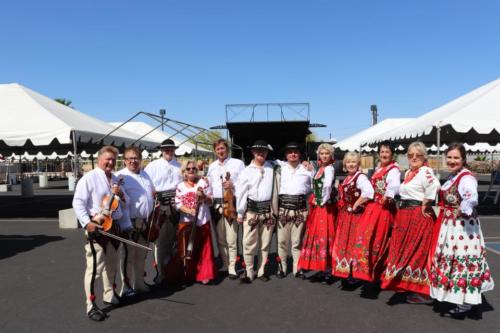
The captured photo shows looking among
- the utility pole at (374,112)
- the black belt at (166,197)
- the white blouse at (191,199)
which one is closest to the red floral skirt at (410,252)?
the white blouse at (191,199)

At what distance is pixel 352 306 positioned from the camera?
3.70m

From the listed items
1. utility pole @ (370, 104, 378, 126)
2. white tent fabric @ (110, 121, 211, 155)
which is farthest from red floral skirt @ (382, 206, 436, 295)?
utility pole @ (370, 104, 378, 126)

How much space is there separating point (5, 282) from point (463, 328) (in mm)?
4892

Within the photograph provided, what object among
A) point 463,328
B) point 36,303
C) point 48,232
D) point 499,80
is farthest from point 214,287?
point 499,80

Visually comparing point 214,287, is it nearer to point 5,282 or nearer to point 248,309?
point 248,309

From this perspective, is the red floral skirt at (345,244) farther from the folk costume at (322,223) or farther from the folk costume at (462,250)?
the folk costume at (462,250)

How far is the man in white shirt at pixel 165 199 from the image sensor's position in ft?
14.6

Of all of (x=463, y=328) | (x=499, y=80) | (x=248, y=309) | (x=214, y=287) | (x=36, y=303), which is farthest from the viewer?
(x=499, y=80)

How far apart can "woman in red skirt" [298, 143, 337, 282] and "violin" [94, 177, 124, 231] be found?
6.83ft

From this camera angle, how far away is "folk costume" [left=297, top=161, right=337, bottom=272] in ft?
13.7

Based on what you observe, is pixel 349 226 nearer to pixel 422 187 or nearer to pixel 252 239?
pixel 422 187

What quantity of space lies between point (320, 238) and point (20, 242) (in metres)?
5.57

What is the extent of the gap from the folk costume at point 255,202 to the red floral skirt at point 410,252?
1362 millimetres

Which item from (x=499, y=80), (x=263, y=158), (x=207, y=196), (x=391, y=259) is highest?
(x=499, y=80)
